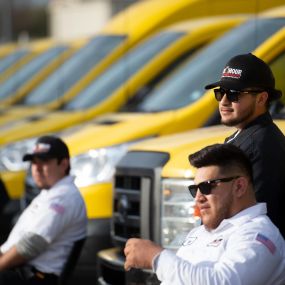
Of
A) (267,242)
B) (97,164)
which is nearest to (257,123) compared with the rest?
(267,242)

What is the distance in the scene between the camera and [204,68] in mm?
8188

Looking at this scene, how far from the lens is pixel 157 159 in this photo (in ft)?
21.8

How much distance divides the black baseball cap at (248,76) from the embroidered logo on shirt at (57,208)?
7.26 ft

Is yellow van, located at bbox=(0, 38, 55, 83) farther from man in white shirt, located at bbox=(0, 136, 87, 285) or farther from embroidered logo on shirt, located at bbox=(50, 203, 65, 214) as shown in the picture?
embroidered logo on shirt, located at bbox=(50, 203, 65, 214)

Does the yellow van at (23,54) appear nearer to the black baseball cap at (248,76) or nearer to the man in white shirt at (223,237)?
the black baseball cap at (248,76)

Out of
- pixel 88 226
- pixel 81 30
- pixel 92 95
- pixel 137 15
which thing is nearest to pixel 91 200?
pixel 88 226

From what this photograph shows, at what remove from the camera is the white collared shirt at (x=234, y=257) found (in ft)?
13.2

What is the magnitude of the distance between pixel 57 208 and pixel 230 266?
2919 mm

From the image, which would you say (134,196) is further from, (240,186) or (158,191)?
(240,186)

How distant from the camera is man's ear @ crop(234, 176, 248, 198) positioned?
423 cm

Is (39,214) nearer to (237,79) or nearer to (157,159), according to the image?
(157,159)

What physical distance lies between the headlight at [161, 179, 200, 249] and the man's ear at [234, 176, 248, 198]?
6.63ft

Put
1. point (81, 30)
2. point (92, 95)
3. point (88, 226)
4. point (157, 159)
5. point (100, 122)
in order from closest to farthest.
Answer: point (157, 159), point (88, 226), point (100, 122), point (92, 95), point (81, 30)

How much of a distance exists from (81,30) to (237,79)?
11.5m
